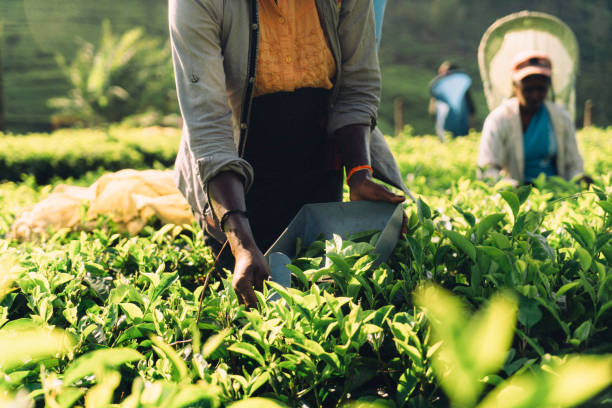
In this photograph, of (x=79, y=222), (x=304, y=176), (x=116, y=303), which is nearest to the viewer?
(x=116, y=303)

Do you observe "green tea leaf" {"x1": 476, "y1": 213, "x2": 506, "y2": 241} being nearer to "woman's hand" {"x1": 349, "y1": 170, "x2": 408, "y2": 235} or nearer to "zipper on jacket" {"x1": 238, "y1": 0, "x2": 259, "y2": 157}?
"woman's hand" {"x1": 349, "y1": 170, "x2": 408, "y2": 235}

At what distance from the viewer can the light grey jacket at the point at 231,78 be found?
177 cm

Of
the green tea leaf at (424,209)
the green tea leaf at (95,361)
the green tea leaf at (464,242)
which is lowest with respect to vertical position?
the green tea leaf at (464,242)

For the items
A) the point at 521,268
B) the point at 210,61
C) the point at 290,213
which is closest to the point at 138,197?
the point at 290,213

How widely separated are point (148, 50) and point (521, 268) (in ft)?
66.5

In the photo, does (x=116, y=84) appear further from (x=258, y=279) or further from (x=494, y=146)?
(x=258, y=279)

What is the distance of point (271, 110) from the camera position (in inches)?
84.1

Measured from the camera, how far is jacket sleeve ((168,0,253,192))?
1755 mm

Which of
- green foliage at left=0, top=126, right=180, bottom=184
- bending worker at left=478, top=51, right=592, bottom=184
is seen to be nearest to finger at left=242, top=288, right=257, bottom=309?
bending worker at left=478, top=51, right=592, bottom=184

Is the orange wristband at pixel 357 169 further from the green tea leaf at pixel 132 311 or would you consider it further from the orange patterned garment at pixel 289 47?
the green tea leaf at pixel 132 311

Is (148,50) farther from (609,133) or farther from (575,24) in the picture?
(575,24)

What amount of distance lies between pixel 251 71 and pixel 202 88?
0.27 metres

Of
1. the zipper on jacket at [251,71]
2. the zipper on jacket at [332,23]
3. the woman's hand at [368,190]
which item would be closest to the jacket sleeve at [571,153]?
the zipper on jacket at [332,23]

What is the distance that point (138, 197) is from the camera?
10.4 feet
